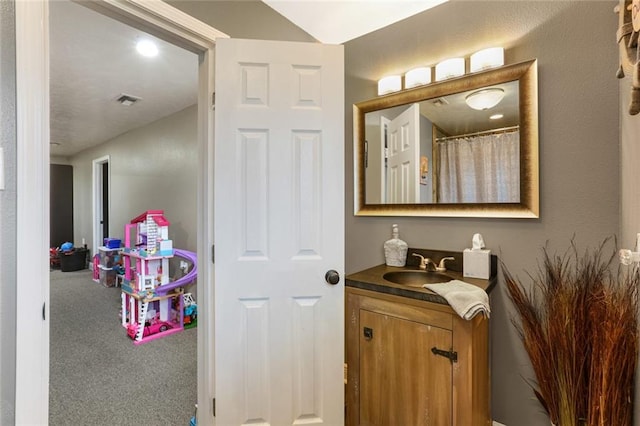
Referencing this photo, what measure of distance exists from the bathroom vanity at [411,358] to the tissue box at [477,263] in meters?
0.05

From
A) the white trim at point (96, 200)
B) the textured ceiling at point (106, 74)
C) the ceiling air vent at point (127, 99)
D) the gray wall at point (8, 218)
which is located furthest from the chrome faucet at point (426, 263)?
the white trim at point (96, 200)

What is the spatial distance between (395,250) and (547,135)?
3.47 ft

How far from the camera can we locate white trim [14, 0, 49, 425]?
932 millimetres

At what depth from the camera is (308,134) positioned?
1.55m

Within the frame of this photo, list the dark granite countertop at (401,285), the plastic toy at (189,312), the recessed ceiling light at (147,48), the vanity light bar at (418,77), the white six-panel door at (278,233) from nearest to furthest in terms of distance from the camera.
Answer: the dark granite countertop at (401,285) < the white six-panel door at (278,233) < the vanity light bar at (418,77) < the recessed ceiling light at (147,48) < the plastic toy at (189,312)

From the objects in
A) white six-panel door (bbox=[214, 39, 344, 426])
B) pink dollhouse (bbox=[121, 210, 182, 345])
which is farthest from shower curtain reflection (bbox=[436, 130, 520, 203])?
pink dollhouse (bbox=[121, 210, 182, 345])

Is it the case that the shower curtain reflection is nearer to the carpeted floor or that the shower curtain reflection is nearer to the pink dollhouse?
the carpeted floor

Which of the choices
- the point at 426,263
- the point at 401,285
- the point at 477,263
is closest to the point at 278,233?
the point at 401,285

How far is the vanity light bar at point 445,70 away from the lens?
167 centimetres

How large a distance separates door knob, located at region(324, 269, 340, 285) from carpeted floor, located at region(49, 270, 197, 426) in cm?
128

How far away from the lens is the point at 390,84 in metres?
2.08

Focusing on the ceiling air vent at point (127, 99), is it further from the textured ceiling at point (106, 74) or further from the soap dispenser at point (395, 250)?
the soap dispenser at point (395, 250)

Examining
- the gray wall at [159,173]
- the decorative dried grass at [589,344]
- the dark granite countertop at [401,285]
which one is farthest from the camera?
the gray wall at [159,173]

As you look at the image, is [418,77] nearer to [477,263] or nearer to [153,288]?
[477,263]
